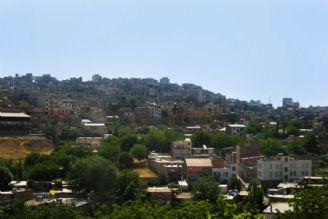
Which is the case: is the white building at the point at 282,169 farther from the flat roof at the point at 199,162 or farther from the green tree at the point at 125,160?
the green tree at the point at 125,160

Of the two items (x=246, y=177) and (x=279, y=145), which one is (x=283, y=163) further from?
(x=279, y=145)

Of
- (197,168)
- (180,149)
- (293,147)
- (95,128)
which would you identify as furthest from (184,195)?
(95,128)

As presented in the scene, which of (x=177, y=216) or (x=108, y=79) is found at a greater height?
(x=108, y=79)

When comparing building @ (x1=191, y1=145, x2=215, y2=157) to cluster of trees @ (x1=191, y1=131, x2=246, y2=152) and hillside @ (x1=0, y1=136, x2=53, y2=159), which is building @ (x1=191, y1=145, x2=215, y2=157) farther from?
hillside @ (x1=0, y1=136, x2=53, y2=159)

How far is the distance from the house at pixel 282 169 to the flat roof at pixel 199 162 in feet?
13.8

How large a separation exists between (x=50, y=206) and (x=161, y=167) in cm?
1566

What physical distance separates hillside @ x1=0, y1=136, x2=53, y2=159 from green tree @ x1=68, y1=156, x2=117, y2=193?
1182 centimetres

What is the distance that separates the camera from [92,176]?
36406 mm

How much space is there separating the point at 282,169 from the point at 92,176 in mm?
12438

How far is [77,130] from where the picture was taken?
60.8m

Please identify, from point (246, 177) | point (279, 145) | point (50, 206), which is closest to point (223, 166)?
point (246, 177)

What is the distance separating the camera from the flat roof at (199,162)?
1725 inches

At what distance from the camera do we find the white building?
133 feet

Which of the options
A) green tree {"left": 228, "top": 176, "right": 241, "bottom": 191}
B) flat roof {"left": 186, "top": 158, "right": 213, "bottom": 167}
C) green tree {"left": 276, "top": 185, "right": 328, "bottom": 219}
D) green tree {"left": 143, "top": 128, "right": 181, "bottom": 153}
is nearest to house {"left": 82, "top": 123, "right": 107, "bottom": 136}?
green tree {"left": 143, "top": 128, "right": 181, "bottom": 153}
